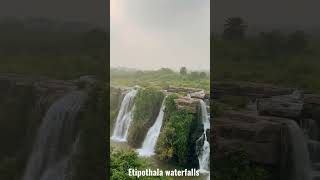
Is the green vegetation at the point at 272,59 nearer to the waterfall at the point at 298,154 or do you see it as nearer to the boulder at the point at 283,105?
the boulder at the point at 283,105

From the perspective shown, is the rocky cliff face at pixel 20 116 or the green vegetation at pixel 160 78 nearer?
the green vegetation at pixel 160 78

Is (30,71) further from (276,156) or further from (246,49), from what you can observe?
(276,156)

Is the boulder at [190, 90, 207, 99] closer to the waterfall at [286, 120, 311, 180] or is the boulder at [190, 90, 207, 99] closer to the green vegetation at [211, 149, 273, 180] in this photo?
the green vegetation at [211, 149, 273, 180]

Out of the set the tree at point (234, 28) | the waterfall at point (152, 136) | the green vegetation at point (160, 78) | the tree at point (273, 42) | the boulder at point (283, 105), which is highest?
the tree at point (234, 28)

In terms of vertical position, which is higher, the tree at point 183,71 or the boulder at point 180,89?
the tree at point 183,71

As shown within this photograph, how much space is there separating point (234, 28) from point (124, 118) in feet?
3.61

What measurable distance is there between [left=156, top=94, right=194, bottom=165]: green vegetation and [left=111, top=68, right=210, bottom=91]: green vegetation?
0.42 ft

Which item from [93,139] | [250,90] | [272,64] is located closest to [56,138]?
[93,139]

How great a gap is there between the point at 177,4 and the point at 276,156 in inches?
55.2

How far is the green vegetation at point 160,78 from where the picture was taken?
3.41m

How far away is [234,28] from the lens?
11.3ft

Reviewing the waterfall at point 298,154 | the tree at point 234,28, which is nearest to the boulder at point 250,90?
the waterfall at point 298,154

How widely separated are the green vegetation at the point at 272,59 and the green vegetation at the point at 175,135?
0.42 m

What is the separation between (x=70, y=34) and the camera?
3477mm
